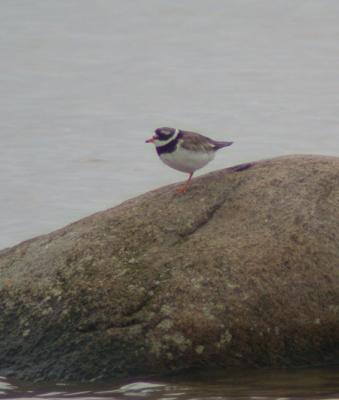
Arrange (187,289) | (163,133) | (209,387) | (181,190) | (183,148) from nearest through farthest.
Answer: (209,387), (187,289), (181,190), (183,148), (163,133)


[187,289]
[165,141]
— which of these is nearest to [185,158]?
[165,141]

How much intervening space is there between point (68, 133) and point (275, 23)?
7.48 m

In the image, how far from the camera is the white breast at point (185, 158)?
10336 millimetres

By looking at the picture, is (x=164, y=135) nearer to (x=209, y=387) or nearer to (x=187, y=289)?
(x=187, y=289)

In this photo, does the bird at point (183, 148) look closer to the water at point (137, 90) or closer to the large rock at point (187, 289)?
the large rock at point (187, 289)

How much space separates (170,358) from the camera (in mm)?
8836

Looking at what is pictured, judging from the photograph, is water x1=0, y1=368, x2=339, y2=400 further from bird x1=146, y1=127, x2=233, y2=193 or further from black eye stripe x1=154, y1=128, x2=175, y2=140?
black eye stripe x1=154, y1=128, x2=175, y2=140

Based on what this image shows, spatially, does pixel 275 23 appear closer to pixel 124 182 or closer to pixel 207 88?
pixel 207 88

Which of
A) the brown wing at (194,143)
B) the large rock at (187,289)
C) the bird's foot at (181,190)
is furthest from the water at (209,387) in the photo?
the brown wing at (194,143)

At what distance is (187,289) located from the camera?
29.5ft

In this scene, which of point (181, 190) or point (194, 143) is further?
point (194, 143)

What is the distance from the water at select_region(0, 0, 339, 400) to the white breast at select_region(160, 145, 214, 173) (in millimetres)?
5082

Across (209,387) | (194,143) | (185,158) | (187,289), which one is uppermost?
(194,143)

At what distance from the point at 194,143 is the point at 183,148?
0.12 m
